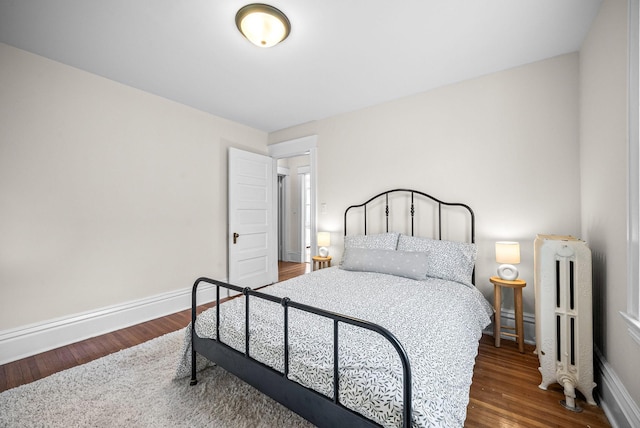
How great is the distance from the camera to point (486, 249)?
8.96 ft

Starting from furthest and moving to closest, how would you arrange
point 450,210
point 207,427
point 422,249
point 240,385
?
point 450,210, point 422,249, point 240,385, point 207,427

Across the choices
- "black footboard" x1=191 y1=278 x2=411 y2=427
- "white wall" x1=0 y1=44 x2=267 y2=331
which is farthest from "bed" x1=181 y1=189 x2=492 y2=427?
"white wall" x1=0 y1=44 x2=267 y2=331

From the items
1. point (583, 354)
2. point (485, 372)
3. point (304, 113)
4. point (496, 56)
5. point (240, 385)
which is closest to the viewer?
point (583, 354)

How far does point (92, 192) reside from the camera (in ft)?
8.82

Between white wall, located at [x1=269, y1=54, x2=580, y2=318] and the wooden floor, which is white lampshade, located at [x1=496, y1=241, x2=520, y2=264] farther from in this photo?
the wooden floor

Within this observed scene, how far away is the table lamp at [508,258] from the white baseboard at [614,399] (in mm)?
729

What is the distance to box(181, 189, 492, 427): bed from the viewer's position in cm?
106

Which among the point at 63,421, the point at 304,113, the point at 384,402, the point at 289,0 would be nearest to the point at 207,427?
the point at 63,421

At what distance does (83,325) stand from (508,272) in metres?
4.03

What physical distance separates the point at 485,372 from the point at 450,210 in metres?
1.54

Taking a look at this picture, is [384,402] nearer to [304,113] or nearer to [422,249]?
[422,249]

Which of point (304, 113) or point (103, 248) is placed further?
point (304, 113)

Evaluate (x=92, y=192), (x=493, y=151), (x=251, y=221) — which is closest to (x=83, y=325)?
(x=92, y=192)

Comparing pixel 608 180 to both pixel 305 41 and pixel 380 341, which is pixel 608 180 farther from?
pixel 305 41
